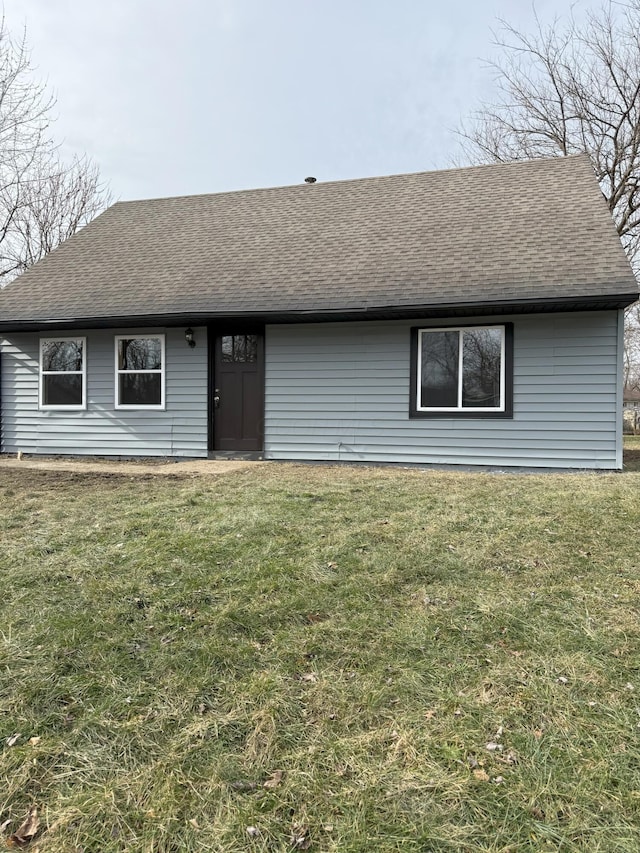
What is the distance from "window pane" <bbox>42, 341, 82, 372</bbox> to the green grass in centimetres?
628

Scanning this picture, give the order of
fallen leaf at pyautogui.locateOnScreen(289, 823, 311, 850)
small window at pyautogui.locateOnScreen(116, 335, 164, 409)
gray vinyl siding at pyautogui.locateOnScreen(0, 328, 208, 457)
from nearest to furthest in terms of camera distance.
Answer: fallen leaf at pyautogui.locateOnScreen(289, 823, 311, 850) → gray vinyl siding at pyautogui.locateOnScreen(0, 328, 208, 457) → small window at pyautogui.locateOnScreen(116, 335, 164, 409)

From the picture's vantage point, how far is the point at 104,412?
9945 mm

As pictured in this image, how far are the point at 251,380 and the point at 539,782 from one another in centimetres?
812

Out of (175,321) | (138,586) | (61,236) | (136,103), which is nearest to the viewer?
(138,586)

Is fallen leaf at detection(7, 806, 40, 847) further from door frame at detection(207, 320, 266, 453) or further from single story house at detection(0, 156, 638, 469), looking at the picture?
door frame at detection(207, 320, 266, 453)

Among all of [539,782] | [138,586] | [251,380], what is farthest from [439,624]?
[251,380]

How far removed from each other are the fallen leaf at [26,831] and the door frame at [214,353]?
7.72 m

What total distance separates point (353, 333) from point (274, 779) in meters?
7.59

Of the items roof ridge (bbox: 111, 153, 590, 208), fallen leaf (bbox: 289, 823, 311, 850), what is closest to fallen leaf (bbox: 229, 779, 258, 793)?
fallen leaf (bbox: 289, 823, 311, 850)

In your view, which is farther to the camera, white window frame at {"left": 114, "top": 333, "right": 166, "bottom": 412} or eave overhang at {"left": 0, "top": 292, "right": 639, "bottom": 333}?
white window frame at {"left": 114, "top": 333, "right": 166, "bottom": 412}

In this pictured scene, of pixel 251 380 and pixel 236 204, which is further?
pixel 236 204

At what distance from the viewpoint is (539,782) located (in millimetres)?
1813

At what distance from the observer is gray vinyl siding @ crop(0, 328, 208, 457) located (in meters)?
9.55

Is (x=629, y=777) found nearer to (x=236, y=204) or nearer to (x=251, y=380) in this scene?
(x=251, y=380)
